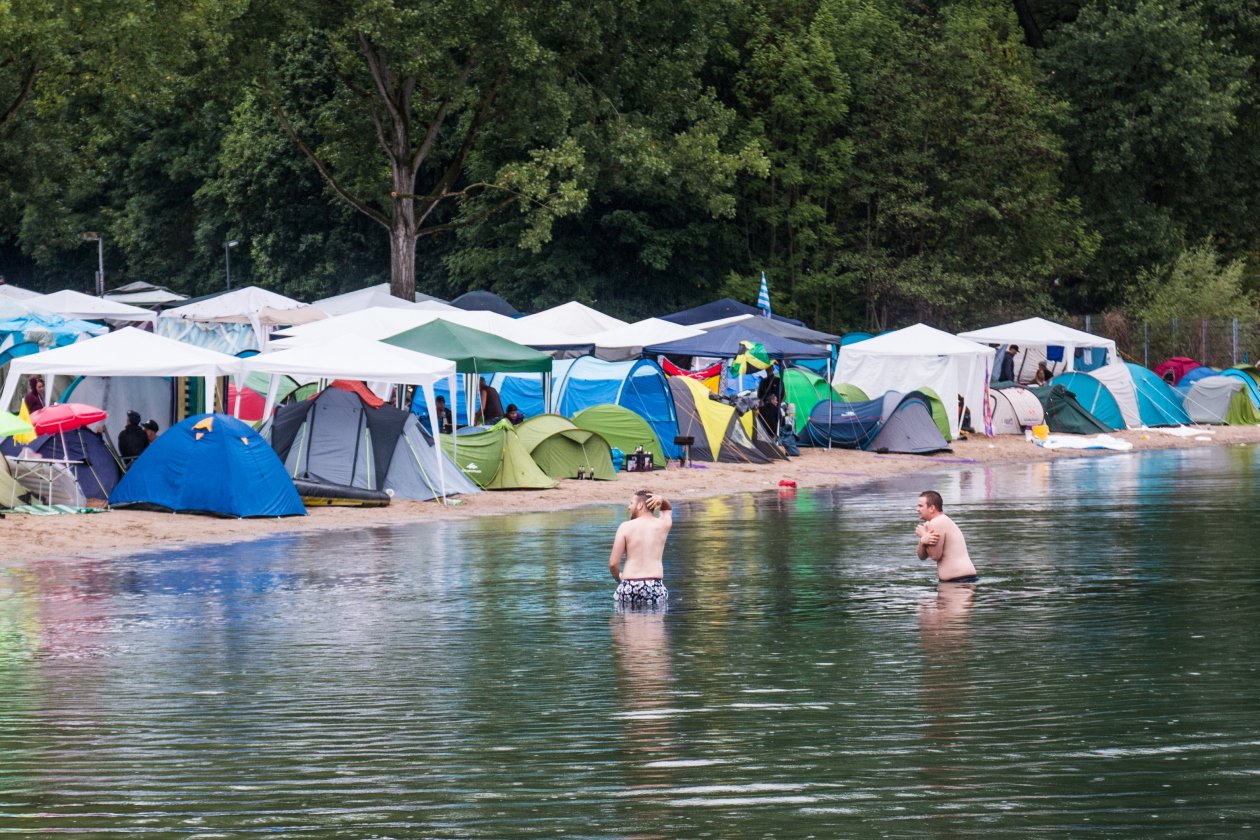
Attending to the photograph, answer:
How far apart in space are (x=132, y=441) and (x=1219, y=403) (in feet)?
98.0

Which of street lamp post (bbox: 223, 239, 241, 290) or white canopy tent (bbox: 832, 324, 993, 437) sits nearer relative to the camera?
white canopy tent (bbox: 832, 324, 993, 437)

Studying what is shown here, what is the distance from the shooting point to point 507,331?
34062mm

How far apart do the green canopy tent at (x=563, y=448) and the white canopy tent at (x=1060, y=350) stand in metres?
12.5

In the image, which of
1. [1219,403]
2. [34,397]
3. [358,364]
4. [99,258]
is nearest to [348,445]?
[358,364]

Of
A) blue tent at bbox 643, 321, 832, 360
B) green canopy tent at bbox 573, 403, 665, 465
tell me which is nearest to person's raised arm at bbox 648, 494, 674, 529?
green canopy tent at bbox 573, 403, 665, 465

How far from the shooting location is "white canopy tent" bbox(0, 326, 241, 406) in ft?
79.4

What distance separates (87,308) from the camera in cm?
4303

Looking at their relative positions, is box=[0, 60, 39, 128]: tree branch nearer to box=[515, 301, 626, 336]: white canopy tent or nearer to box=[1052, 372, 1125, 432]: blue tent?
box=[515, 301, 626, 336]: white canopy tent

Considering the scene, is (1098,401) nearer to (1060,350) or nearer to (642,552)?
(1060,350)

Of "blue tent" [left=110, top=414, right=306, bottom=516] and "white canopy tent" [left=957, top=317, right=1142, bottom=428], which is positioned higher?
"white canopy tent" [left=957, top=317, right=1142, bottom=428]

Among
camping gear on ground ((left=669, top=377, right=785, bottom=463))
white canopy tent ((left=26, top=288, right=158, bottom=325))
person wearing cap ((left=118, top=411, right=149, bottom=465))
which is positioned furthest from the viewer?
white canopy tent ((left=26, top=288, right=158, bottom=325))

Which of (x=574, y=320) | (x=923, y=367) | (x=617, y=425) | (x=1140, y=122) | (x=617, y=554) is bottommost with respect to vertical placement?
(x=617, y=554)

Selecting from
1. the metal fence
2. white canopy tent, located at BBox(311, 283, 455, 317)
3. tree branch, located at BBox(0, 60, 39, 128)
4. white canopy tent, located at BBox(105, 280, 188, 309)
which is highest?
tree branch, located at BBox(0, 60, 39, 128)

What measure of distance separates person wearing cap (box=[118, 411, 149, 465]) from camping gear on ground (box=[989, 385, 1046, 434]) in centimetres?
2181
